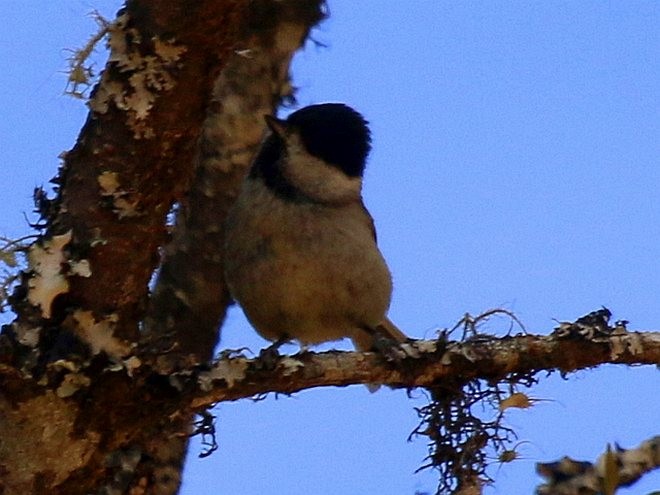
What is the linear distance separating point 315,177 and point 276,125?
0.20 m

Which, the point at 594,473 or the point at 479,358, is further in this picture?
the point at 479,358

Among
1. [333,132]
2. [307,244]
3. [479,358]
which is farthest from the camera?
[333,132]

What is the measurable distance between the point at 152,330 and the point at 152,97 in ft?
3.45

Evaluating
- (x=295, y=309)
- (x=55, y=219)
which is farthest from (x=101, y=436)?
(x=295, y=309)

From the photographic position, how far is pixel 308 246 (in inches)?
130

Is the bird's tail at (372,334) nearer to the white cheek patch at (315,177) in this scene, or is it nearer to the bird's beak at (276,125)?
the white cheek patch at (315,177)

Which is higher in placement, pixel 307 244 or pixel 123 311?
pixel 307 244

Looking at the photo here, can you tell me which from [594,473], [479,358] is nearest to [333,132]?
[479,358]

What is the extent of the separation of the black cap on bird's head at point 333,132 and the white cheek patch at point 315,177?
24mm

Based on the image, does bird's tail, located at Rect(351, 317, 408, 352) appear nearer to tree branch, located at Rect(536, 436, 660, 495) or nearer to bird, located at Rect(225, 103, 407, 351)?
bird, located at Rect(225, 103, 407, 351)

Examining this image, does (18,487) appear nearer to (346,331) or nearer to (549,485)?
(549,485)

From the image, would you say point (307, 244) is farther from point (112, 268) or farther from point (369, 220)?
point (112, 268)

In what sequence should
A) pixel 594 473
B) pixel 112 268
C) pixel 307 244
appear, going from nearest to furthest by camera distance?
pixel 594 473
pixel 112 268
pixel 307 244

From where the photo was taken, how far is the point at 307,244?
3.30 metres
